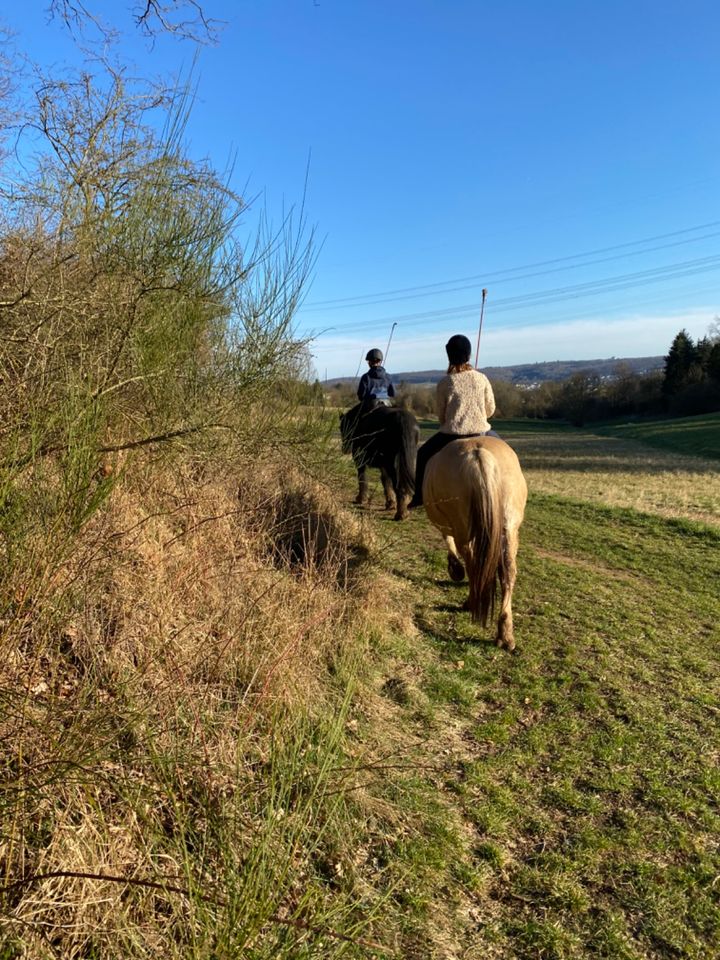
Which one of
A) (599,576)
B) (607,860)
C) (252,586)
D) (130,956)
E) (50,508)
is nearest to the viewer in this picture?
(130,956)

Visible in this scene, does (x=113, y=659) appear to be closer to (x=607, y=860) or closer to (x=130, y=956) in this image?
(x=130, y=956)

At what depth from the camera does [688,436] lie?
30016 mm

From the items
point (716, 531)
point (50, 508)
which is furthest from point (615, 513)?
point (50, 508)

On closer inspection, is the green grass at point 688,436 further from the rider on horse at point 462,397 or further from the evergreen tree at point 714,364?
the rider on horse at point 462,397

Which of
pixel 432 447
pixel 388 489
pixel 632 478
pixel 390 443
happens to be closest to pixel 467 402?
pixel 432 447

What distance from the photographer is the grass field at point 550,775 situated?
2266mm

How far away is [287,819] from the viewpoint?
190cm

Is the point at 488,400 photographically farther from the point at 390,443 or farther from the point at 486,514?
the point at 390,443

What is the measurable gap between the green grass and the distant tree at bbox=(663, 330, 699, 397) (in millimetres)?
10054

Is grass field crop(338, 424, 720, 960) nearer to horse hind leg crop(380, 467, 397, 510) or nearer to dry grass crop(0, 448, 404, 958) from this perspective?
dry grass crop(0, 448, 404, 958)

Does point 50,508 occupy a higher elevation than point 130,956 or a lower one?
higher

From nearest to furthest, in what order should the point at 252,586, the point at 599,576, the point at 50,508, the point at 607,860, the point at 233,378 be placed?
the point at 50,508 → the point at 607,860 → the point at 252,586 → the point at 233,378 → the point at 599,576

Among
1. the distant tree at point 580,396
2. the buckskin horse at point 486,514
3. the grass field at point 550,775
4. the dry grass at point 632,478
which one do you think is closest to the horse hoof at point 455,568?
the grass field at point 550,775

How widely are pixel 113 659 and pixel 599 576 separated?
19.0 ft
